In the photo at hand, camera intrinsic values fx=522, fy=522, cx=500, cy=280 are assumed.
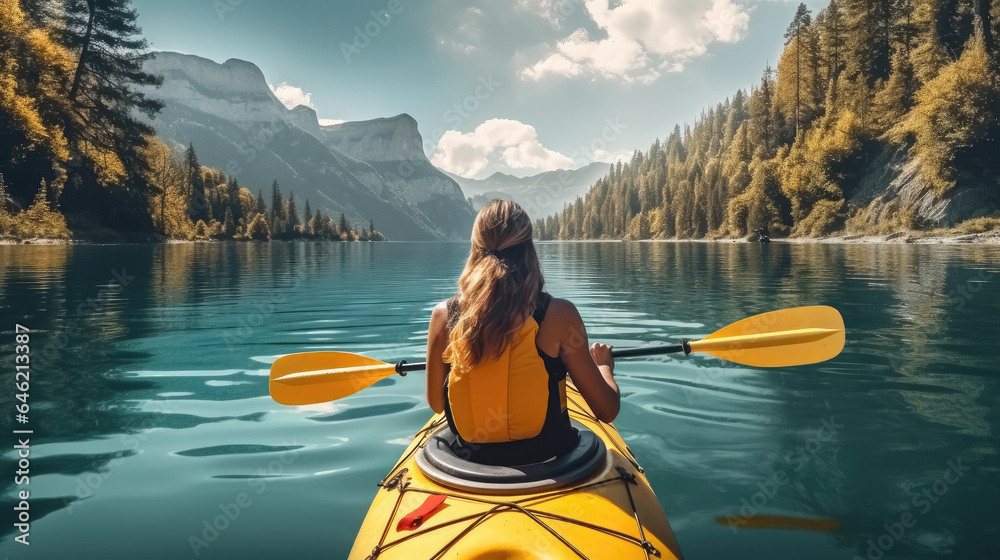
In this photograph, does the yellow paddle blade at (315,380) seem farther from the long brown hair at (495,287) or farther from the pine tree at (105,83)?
the pine tree at (105,83)

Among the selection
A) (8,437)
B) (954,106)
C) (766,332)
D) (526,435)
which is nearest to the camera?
(526,435)

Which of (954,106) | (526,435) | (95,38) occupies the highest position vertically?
(95,38)

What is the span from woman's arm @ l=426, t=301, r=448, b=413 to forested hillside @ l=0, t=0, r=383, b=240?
5010 cm

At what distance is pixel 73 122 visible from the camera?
45906mm

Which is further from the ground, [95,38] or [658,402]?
[95,38]

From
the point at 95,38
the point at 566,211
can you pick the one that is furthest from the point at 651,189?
the point at 95,38

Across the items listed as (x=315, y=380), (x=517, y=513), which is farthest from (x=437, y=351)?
(x=315, y=380)

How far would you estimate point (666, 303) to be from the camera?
1570 centimetres

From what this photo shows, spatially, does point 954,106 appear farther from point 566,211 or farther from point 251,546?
point 566,211

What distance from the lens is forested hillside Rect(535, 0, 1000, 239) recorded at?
42156mm

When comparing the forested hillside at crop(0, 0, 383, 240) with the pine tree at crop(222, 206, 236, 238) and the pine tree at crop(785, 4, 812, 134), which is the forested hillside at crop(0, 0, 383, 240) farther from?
the pine tree at crop(785, 4, 812, 134)

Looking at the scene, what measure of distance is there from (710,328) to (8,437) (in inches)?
468

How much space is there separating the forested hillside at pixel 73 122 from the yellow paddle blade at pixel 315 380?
157 ft

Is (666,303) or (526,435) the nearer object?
(526,435)
